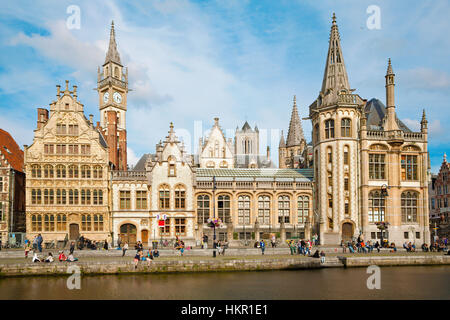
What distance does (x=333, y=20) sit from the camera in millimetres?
56531

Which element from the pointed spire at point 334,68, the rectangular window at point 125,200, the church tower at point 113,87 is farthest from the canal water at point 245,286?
the church tower at point 113,87

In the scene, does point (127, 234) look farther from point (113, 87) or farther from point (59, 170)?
point (113, 87)

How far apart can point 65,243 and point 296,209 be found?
2748cm

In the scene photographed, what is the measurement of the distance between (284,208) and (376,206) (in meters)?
11.0

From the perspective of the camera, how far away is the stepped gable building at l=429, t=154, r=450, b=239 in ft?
213

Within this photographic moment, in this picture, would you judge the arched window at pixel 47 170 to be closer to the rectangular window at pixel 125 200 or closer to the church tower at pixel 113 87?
the rectangular window at pixel 125 200

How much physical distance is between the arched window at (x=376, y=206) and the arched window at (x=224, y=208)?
56.2ft

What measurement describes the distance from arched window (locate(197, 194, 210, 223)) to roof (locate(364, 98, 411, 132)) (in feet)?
73.2

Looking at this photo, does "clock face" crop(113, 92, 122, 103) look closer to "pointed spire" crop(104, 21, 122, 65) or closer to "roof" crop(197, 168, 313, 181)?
"pointed spire" crop(104, 21, 122, 65)

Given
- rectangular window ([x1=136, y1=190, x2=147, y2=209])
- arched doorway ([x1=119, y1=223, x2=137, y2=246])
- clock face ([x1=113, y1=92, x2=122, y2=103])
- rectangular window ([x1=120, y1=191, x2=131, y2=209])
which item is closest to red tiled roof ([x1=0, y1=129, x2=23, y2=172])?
rectangular window ([x1=120, y1=191, x2=131, y2=209])

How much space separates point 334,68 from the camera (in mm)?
54781

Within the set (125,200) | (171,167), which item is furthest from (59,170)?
(171,167)

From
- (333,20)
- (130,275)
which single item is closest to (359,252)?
(130,275)

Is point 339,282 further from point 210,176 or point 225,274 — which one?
point 210,176
